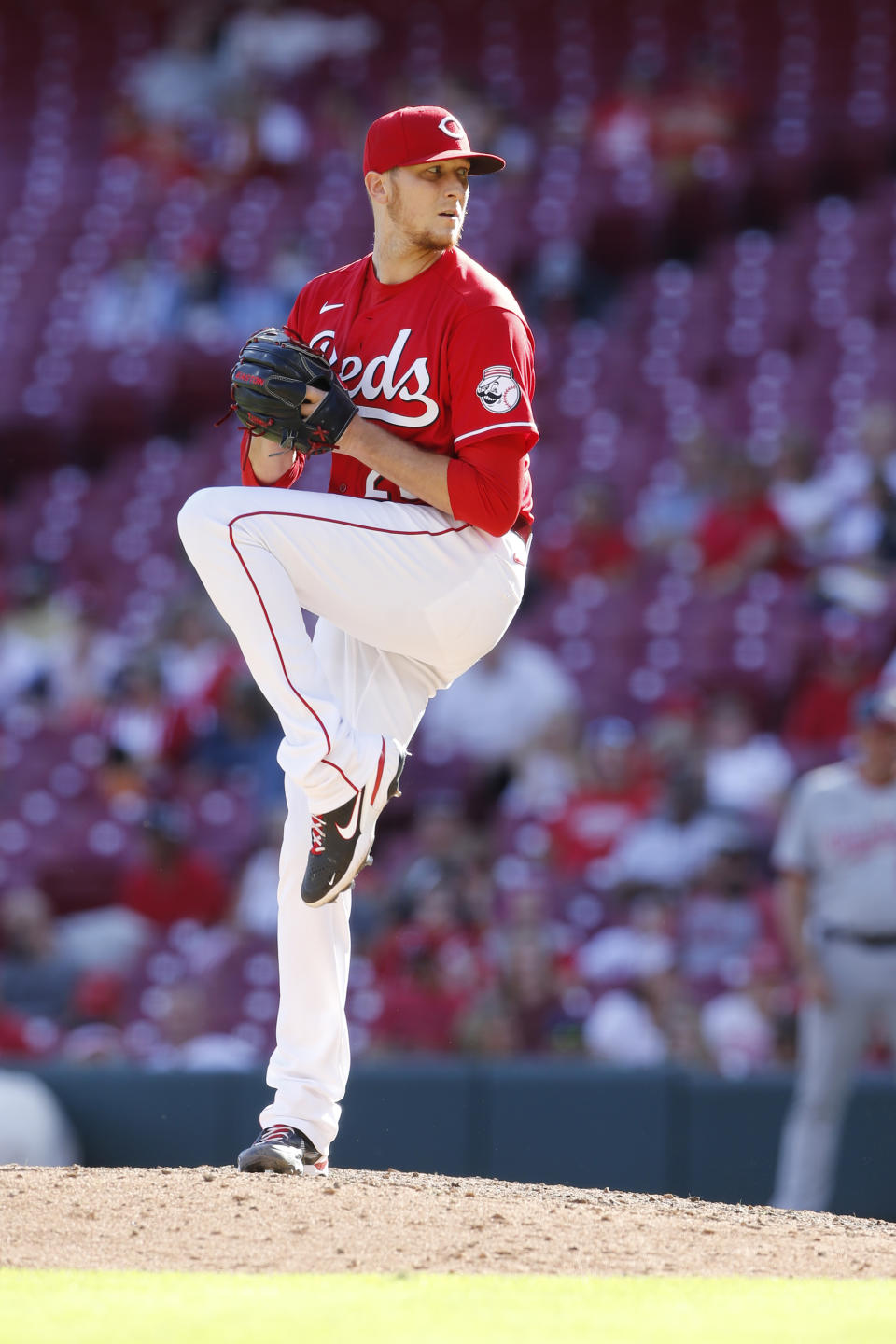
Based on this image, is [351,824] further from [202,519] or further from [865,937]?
[865,937]

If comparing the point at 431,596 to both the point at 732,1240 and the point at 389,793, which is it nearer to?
the point at 389,793

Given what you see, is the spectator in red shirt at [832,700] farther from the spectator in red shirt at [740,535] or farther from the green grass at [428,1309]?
the green grass at [428,1309]

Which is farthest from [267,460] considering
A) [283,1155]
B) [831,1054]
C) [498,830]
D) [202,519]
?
[498,830]

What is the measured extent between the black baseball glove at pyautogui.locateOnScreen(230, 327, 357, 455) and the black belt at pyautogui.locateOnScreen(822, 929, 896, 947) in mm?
2892

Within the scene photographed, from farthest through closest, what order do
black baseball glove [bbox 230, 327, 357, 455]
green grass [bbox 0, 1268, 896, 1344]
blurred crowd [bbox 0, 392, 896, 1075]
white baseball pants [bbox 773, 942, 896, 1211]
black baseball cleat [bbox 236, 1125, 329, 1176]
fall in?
blurred crowd [bbox 0, 392, 896, 1075]
white baseball pants [bbox 773, 942, 896, 1211]
black baseball cleat [bbox 236, 1125, 329, 1176]
black baseball glove [bbox 230, 327, 357, 455]
green grass [bbox 0, 1268, 896, 1344]

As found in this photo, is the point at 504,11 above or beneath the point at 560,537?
above

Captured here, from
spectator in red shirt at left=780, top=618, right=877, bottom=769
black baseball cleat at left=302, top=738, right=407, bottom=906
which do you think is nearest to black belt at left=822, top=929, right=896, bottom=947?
spectator in red shirt at left=780, top=618, right=877, bottom=769

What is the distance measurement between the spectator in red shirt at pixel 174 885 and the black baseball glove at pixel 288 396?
15.4 ft

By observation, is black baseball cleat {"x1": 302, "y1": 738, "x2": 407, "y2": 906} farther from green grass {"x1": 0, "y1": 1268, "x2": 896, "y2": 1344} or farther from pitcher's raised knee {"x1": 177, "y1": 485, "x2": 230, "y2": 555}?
green grass {"x1": 0, "y1": 1268, "x2": 896, "y2": 1344}

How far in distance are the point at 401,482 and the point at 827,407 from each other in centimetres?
656

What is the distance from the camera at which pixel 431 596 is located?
366cm

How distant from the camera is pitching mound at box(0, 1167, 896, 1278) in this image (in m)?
3.22

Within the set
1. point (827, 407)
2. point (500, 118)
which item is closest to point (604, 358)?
point (827, 407)

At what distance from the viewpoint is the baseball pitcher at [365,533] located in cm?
358
